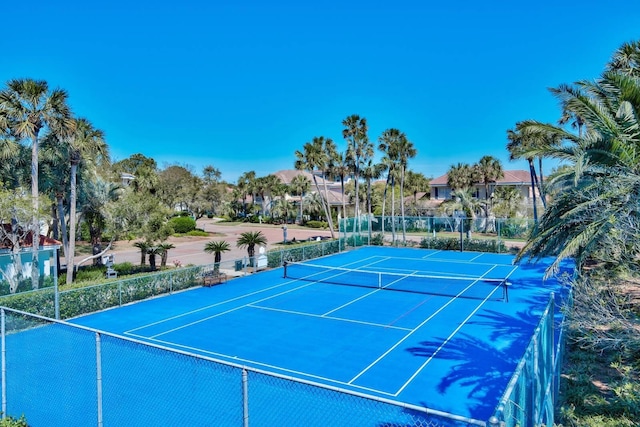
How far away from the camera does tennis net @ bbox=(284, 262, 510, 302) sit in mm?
21016

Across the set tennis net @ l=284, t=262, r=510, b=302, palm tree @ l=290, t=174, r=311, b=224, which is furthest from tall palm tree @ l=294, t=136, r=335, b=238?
palm tree @ l=290, t=174, r=311, b=224

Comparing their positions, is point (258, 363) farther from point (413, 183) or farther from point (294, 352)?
point (413, 183)

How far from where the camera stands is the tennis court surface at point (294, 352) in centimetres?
866

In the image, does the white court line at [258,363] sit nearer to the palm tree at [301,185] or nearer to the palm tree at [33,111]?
the palm tree at [33,111]

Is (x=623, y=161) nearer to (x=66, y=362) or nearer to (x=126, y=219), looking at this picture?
(x=66, y=362)

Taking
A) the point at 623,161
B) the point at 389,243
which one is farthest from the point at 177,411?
the point at 389,243

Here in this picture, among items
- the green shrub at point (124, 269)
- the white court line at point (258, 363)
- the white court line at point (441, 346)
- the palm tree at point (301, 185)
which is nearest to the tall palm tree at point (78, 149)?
the green shrub at point (124, 269)

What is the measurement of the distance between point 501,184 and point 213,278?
47603 mm

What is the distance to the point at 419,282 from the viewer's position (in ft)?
78.3

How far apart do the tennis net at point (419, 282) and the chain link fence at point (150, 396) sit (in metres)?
11.5

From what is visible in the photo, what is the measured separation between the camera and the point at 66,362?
9.98 m

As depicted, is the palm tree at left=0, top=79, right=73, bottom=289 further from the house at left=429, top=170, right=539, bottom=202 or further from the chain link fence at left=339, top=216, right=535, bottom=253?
the house at left=429, top=170, right=539, bottom=202

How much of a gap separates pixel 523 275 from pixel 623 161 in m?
17.7

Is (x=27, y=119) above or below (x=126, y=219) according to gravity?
above
